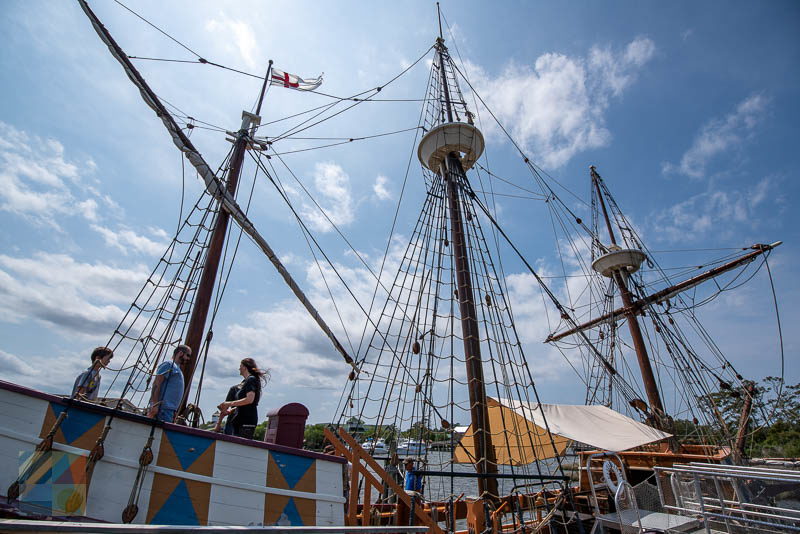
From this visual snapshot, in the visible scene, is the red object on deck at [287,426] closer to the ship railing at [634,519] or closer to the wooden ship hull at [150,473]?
the wooden ship hull at [150,473]

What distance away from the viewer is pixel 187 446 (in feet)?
11.4

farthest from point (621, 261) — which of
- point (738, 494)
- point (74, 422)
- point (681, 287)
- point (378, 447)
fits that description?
point (74, 422)

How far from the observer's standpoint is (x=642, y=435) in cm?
1051

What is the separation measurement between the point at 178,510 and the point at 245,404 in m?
1.19

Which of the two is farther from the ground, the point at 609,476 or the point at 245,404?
the point at 245,404

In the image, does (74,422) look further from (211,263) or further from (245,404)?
(211,263)

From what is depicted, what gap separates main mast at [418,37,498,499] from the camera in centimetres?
619

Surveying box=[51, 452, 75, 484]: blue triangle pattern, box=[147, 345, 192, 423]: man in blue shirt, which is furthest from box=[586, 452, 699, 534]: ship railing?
box=[51, 452, 75, 484]: blue triangle pattern

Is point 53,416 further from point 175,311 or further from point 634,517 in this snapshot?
point 634,517

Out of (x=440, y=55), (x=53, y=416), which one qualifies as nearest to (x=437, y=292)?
(x=53, y=416)

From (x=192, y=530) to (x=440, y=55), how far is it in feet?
47.2

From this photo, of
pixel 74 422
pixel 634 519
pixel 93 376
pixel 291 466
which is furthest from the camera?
pixel 634 519

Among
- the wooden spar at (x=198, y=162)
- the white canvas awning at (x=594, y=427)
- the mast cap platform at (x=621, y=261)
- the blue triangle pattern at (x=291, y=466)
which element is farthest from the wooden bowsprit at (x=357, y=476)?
the mast cap platform at (x=621, y=261)

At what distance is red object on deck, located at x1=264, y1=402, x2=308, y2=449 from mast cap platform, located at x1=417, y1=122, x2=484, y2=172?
27.7 ft
